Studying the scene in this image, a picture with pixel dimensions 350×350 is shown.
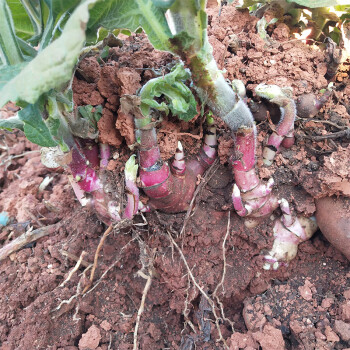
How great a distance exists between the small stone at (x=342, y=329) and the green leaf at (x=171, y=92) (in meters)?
1.16

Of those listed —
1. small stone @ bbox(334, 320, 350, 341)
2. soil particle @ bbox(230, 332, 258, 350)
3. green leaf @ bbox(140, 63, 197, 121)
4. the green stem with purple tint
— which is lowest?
soil particle @ bbox(230, 332, 258, 350)

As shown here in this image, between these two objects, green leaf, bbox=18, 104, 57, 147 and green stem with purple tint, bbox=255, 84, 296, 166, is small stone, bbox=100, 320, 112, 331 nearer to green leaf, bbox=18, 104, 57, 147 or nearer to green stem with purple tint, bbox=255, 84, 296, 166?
green leaf, bbox=18, 104, 57, 147

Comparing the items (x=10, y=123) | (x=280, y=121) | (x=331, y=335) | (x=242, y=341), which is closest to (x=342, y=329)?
(x=331, y=335)

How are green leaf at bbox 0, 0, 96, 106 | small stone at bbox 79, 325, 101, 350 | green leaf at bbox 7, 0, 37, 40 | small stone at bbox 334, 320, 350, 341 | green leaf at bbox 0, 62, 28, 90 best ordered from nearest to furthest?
1. green leaf at bbox 0, 0, 96, 106
2. green leaf at bbox 0, 62, 28, 90
3. green leaf at bbox 7, 0, 37, 40
4. small stone at bbox 334, 320, 350, 341
5. small stone at bbox 79, 325, 101, 350

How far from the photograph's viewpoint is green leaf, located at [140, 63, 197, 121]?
125 cm

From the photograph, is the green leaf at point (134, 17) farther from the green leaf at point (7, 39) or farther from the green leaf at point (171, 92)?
the green leaf at point (7, 39)

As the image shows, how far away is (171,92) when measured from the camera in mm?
1312

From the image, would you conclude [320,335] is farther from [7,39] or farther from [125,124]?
[7,39]

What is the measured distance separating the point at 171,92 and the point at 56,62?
570 millimetres

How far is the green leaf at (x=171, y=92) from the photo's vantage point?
1.25 meters

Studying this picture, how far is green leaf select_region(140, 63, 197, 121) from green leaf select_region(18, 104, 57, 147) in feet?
1.23

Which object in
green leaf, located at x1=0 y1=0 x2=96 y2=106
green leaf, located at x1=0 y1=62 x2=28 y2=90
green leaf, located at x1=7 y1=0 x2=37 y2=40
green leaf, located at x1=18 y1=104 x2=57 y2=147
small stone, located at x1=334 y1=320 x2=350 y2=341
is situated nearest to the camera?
green leaf, located at x1=0 y1=0 x2=96 y2=106

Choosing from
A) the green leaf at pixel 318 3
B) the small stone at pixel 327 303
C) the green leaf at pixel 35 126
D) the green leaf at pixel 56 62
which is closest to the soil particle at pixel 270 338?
the small stone at pixel 327 303

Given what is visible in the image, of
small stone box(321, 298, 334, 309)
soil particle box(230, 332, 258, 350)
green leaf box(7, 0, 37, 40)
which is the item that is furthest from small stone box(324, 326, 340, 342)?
green leaf box(7, 0, 37, 40)
